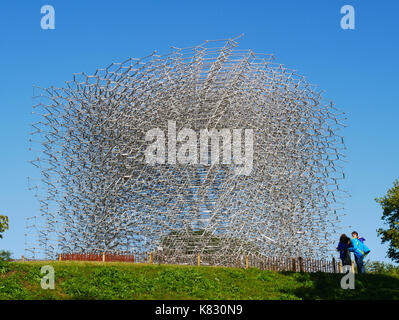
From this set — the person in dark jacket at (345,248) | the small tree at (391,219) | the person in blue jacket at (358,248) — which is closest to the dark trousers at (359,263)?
the person in blue jacket at (358,248)

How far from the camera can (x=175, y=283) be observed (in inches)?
819

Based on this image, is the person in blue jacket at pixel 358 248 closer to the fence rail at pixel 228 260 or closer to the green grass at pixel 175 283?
the green grass at pixel 175 283

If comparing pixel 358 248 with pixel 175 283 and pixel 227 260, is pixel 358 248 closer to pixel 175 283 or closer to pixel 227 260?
pixel 175 283

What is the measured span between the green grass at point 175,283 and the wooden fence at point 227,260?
2.49m

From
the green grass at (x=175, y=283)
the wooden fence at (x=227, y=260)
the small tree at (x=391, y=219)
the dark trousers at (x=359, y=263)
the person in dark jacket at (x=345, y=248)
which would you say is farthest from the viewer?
the small tree at (x=391, y=219)

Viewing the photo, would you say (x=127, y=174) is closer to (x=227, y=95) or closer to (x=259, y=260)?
(x=227, y=95)

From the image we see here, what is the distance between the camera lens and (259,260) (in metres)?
27.8

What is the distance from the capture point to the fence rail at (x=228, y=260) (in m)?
26.4

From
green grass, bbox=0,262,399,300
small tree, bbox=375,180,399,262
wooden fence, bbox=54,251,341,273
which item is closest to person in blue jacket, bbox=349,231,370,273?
green grass, bbox=0,262,399,300

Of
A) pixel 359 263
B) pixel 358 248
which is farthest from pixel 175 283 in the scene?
pixel 359 263

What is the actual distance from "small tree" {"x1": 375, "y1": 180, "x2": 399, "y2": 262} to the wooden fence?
41.6 ft

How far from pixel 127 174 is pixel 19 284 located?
53.9ft

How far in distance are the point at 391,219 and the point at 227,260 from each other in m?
16.4
